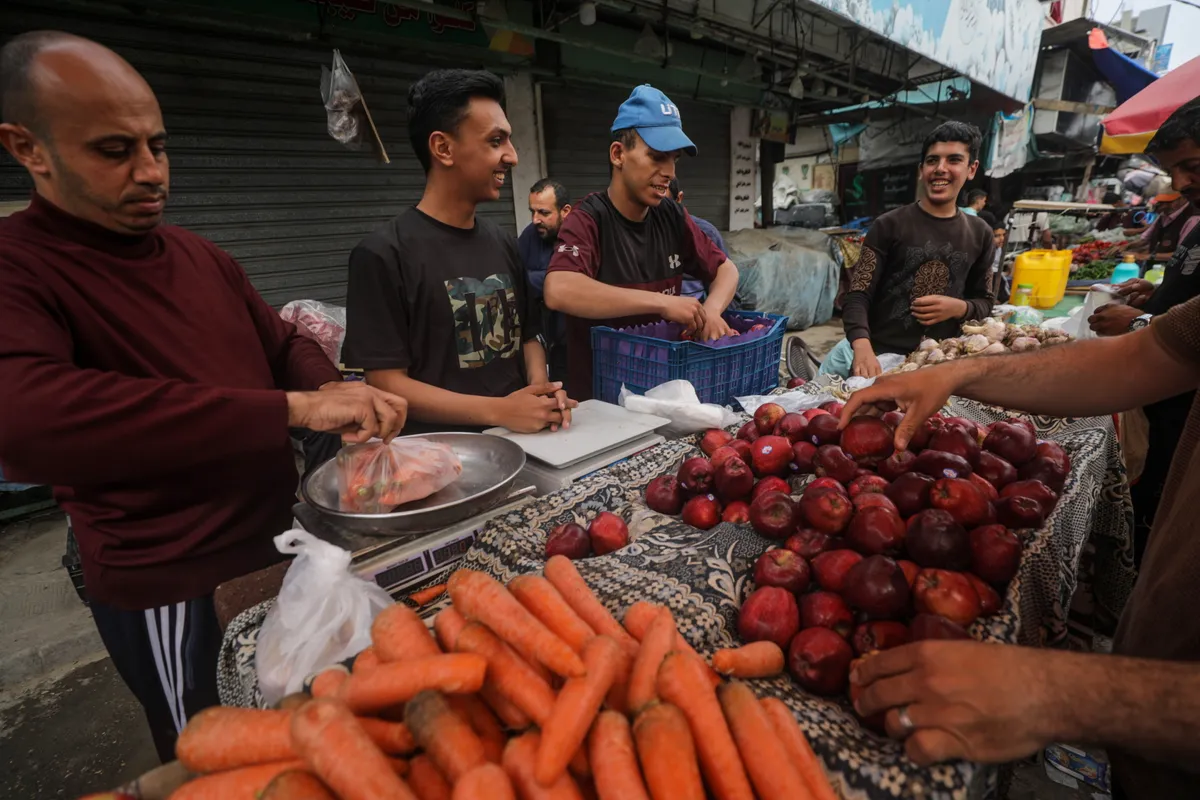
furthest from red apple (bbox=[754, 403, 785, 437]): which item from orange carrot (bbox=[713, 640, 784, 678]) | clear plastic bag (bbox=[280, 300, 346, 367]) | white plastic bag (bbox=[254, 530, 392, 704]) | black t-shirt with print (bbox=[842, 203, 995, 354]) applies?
clear plastic bag (bbox=[280, 300, 346, 367])

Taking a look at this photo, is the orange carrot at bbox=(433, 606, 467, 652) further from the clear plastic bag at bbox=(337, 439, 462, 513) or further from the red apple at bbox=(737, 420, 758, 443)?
the red apple at bbox=(737, 420, 758, 443)

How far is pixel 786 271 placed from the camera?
1048cm

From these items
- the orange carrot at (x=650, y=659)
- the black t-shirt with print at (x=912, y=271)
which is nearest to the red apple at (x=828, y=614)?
the orange carrot at (x=650, y=659)

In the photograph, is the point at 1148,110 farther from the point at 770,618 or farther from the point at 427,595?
the point at 427,595

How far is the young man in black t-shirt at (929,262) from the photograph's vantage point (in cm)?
365

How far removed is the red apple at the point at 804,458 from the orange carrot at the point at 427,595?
50.2 inches

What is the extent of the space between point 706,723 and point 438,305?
77.2 inches

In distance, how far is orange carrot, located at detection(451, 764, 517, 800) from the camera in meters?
0.87

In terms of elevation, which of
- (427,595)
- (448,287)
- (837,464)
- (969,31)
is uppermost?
(969,31)

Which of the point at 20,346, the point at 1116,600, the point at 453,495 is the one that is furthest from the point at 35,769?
the point at 1116,600

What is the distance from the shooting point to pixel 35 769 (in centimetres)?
287

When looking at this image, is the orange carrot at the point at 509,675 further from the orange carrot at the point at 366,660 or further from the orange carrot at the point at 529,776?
the orange carrot at the point at 366,660

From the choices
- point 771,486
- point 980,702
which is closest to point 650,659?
point 980,702

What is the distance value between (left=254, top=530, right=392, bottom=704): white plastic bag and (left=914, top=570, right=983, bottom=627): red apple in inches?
52.6
